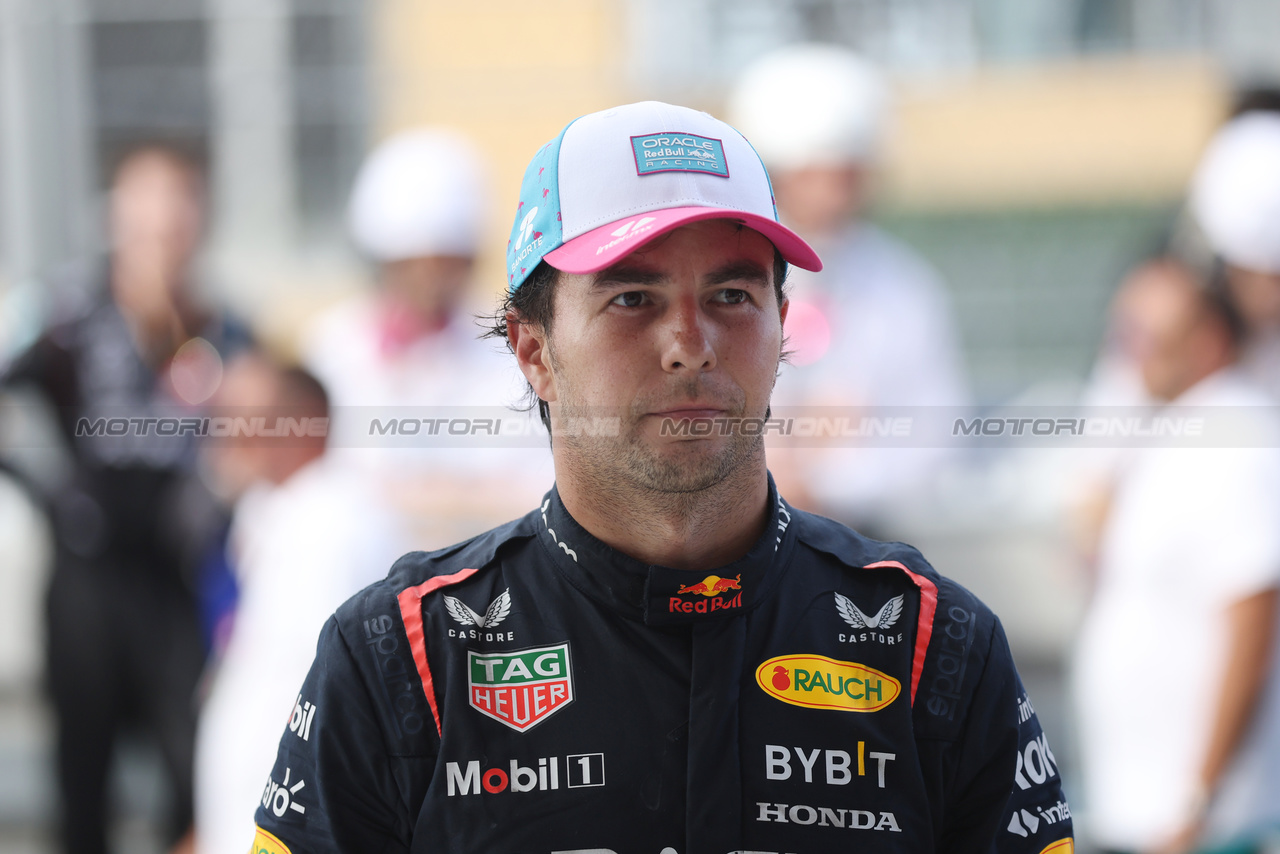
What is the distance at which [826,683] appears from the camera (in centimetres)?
151

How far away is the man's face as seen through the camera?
1509 mm

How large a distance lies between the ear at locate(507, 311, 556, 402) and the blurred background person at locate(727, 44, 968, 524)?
1.85m

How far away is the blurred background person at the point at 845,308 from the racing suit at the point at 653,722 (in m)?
1.95

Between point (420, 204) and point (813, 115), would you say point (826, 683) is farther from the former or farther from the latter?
point (420, 204)

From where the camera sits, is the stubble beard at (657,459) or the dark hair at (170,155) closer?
the stubble beard at (657,459)

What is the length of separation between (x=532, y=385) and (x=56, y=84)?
30.2 ft

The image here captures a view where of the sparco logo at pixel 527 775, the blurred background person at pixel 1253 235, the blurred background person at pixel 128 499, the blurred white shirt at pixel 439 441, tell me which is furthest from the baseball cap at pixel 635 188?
the blurred background person at pixel 128 499

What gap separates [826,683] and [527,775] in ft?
1.21

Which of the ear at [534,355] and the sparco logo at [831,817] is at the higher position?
the ear at [534,355]

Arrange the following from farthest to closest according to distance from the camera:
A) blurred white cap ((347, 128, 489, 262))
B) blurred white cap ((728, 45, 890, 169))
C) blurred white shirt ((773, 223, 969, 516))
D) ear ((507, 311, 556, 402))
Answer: blurred white cap ((347, 128, 489, 262)) → blurred white cap ((728, 45, 890, 169)) → blurred white shirt ((773, 223, 969, 516)) → ear ((507, 311, 556, 402))

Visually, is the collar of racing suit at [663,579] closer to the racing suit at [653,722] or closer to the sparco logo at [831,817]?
the racing suit at [653,722]

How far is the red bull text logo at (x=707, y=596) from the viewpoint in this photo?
1.49m

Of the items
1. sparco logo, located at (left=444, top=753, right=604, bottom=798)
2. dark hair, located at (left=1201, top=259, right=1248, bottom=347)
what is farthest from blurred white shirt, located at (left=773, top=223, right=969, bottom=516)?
sparco logo, located at (left=444, top=753, right=604, bottom=798)

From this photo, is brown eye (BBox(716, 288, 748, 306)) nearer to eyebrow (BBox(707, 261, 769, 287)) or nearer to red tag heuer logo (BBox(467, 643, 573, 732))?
eyebrow (BBox(707, 261, 769, 287))
